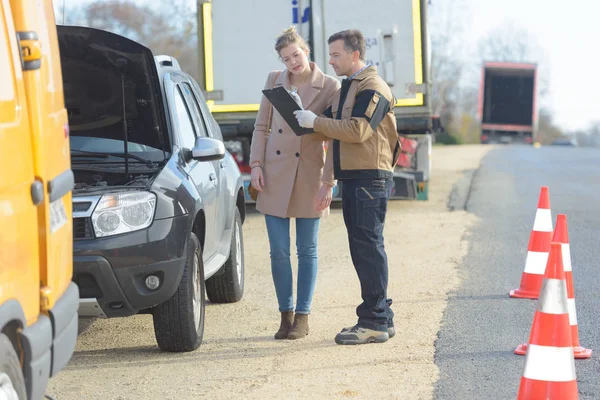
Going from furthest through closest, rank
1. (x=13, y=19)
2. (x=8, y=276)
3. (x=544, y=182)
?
(x=544, y=182) → (x=13, y=19) → (x=8, y=276)

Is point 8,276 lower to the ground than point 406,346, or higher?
higher

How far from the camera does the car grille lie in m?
5.47

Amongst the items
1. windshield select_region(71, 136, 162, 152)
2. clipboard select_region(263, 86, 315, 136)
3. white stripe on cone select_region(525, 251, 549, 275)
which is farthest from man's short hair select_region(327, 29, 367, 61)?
white stripe on cone select_region(525, 251, 549, 275)

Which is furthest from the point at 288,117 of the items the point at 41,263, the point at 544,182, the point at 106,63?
the point at 544,182

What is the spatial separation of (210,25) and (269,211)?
808 cm

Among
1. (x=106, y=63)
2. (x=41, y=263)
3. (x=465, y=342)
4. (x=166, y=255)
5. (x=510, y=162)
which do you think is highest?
(x=106, y=63)

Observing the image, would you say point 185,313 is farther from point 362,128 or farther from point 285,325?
point 362,128

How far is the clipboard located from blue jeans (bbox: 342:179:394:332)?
41 centimetres

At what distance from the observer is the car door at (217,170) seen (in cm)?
717

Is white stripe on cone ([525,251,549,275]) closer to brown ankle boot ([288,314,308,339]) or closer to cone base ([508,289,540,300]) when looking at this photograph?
cone base ([508,289,540,300])

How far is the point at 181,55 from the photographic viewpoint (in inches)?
2450

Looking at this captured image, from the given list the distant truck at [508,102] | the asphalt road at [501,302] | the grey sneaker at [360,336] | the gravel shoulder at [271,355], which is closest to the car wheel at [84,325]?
the gravel shoulder at [271,355]

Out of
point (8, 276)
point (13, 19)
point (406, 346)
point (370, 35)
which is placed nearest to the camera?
point (8, 276)

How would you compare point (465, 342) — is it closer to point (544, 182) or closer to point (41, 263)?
point (41, 263)
